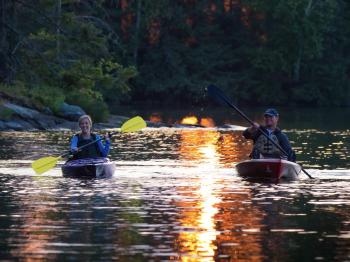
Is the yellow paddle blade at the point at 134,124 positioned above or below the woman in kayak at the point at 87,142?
above

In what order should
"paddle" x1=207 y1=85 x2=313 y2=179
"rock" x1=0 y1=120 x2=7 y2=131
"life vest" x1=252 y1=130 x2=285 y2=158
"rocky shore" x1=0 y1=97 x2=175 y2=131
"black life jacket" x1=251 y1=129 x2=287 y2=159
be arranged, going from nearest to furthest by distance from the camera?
1. "paddle" x1=207 y1=85 x2=313 y2=179
2. "black life jacket" x1=251 y1=129 x2=287 y2=159
3. "life vest" x1=252 y1=130 x2=285 y2=158
4. "rock" x1=0 y1=120 x2=7 y2=131
5. "rocky shore" x1=0 y1=97 x2=175 y2=131

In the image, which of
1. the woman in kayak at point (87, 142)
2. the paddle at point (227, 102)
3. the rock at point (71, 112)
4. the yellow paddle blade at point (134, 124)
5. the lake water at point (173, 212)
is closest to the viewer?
the lake water at point (173, 212)

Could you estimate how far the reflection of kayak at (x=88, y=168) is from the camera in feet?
78.1

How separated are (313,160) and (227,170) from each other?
4196 mm

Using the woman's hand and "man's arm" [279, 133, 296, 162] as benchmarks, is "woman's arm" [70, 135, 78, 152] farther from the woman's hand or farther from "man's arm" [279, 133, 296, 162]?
"man's arm" [279, 133, 296, 162]

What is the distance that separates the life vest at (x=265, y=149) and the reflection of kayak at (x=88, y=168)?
3016 mm

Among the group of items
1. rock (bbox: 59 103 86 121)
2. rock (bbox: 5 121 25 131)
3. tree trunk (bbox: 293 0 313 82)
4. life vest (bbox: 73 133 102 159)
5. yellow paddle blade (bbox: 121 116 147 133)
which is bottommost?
rock (bbox: 5 121 25 131)

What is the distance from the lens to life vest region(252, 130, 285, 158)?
2445 centimetres

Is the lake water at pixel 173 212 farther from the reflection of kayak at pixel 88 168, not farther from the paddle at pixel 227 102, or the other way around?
the paddle at pixel 227 102

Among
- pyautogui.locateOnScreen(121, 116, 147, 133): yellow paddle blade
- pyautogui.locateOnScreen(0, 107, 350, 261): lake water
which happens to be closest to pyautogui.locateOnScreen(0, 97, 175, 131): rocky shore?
pyautogui.locateOnScreen(0, 107, 350, 261): lake water

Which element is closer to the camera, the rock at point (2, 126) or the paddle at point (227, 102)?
the paddle at point (227, 102)

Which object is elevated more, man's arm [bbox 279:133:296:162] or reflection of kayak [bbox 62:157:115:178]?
man's arm [bbox 279:133:296:162]

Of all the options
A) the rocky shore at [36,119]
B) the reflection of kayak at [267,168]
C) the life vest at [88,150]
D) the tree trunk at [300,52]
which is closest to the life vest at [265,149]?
the reflection of kayak at [267,168]

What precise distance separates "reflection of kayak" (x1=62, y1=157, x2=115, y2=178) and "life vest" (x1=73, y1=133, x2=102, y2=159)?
709 mm
